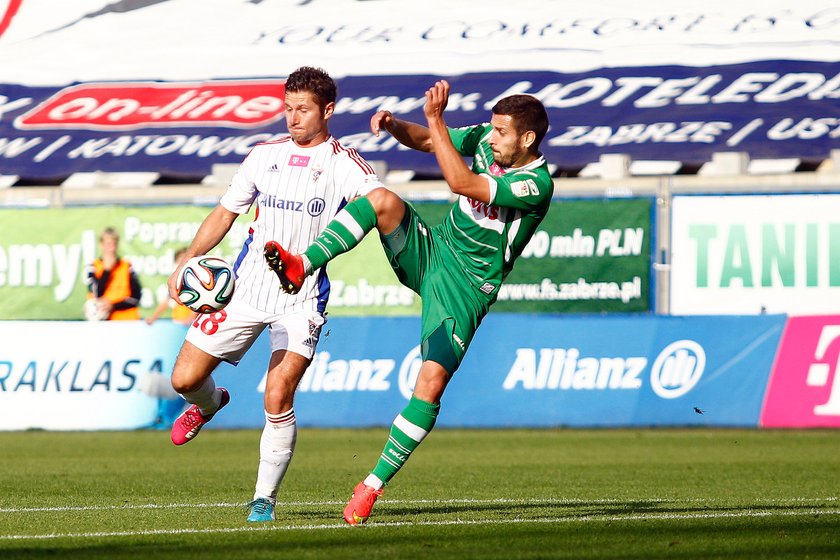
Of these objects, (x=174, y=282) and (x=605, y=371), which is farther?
(x=605, y=371)

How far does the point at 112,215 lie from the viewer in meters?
21.1

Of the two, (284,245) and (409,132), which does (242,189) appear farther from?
(409,132)

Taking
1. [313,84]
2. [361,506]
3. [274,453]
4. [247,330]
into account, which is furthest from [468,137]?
[361,506]

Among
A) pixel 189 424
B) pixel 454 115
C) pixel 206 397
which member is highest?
pixel 206 397

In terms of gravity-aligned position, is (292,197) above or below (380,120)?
below

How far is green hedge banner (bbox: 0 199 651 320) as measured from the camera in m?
20.3

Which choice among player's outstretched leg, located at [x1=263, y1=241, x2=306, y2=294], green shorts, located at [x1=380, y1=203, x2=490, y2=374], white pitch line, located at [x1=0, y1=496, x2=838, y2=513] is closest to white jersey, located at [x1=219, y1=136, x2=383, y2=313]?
green shorts, located at [x1=380, y1=203, x2=490, y2=374]

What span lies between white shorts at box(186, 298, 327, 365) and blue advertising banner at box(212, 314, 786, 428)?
8.50m

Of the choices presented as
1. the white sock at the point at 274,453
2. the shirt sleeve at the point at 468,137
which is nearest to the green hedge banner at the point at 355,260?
the shirt sleeve at the point at 468,137

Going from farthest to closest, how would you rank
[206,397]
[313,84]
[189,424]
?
1. [189,424]
2. [206,397]
3. [313,84]

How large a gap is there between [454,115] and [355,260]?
466cm

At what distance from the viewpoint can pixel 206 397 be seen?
8477 millimetres

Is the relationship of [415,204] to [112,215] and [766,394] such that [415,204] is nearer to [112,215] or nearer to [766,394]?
[112,215]

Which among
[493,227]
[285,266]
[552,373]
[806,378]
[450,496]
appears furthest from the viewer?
[552,373]
